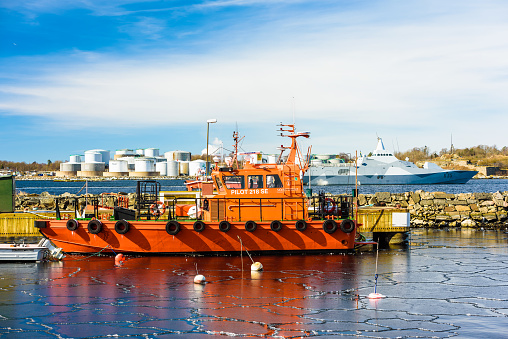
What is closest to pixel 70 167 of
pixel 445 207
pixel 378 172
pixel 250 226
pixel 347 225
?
pixel 378 172

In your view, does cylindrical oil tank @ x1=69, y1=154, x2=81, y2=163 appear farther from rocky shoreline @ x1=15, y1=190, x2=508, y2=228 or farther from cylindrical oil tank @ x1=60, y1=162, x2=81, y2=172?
rocky shoreline @ x1=15, y1=190, x2=508, y2=228

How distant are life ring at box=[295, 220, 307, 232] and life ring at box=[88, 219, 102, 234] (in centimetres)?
635

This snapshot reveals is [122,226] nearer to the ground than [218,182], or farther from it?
nearer to the ground

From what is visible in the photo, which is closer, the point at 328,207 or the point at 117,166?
the point at 328,207

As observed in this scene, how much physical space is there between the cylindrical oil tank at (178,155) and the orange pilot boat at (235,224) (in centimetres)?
16001

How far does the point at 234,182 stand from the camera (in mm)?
17625

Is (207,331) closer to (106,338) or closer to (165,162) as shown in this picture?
(106,338)

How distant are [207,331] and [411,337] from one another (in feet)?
11.5

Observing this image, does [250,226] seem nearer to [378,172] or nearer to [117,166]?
[378,172]

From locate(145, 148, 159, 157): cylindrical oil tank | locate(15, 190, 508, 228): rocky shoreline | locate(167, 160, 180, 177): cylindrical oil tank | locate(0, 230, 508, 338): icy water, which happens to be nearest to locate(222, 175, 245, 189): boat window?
locate(0, 230, 508, 338): icy water

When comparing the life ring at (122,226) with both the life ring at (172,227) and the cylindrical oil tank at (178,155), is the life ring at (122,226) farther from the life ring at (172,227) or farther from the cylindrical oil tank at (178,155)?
the cylindrical oil tank at (178,155)

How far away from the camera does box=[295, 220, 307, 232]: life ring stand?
1708cm

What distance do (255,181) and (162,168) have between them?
146m

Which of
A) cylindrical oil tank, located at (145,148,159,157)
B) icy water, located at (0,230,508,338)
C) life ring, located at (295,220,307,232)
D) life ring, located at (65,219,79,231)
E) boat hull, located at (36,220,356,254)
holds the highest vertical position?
cylindrical oil tank, located at (145,148,159,157)
